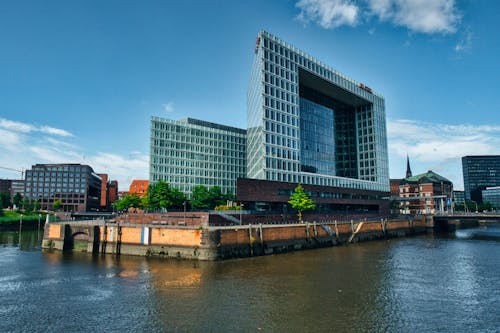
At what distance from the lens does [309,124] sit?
135000 mm

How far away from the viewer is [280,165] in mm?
106812

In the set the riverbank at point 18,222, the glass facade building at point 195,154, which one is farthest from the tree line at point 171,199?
the riverbank at point 18,222

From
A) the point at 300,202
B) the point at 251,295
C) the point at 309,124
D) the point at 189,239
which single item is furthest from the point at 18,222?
the point at 251,295

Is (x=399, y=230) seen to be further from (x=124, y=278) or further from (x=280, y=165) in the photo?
(x=124, y=278)

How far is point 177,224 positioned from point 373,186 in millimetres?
97049

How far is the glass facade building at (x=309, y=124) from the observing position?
4208 inches

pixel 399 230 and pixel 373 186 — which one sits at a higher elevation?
pixel 373 186

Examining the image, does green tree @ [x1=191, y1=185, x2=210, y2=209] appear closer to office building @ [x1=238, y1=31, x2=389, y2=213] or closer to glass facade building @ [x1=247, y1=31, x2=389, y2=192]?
glass facade building @ [x1=247, y1=31, x2=389, y2=192]

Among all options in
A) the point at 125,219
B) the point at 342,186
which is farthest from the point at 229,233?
the point at 342,186

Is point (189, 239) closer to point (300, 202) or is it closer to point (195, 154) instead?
point (300, 202)

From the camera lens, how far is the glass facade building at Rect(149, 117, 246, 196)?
473 feet

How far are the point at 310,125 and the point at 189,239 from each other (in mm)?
85854

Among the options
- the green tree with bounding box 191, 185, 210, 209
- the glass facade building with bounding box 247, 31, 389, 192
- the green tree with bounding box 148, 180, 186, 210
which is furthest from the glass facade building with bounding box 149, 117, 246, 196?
the green tree with bounding box 148, 180, 186, 210

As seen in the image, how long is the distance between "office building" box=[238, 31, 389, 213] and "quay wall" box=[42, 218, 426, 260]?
20.2 metres
